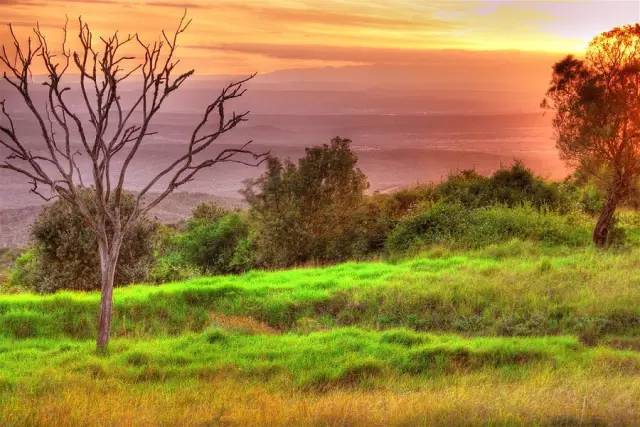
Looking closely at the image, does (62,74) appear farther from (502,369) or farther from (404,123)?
(404,123)

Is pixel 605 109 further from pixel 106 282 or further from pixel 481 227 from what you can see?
pixel 106 282

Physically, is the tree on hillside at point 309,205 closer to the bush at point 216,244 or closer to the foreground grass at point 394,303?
the bush at point 216,244

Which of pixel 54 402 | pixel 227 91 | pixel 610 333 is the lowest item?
pixel 610 333

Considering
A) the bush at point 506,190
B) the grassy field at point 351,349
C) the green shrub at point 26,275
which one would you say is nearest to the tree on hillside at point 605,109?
the grassy field at point 351,349

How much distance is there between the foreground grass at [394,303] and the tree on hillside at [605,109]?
16.9ft

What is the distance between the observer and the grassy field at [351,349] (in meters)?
8.21

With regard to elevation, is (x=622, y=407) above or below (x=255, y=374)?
above

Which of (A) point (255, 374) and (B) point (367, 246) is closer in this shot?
(A) point (255, 374)

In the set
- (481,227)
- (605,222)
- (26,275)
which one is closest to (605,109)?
(605,222)

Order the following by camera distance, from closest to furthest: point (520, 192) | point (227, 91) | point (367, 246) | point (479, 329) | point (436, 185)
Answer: point (227, 91), point (479, 329), point (367, 246), point (520, 192), point (436, 185)

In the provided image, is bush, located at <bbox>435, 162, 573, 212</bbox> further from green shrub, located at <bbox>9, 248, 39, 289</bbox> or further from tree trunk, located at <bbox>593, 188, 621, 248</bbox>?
green shrub, located at <bbox>9, 248, 39, 289</bbox>

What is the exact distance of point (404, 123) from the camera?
17000 centimetres

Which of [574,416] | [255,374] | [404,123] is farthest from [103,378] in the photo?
[404,123]

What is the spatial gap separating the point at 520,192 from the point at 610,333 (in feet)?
73.2
